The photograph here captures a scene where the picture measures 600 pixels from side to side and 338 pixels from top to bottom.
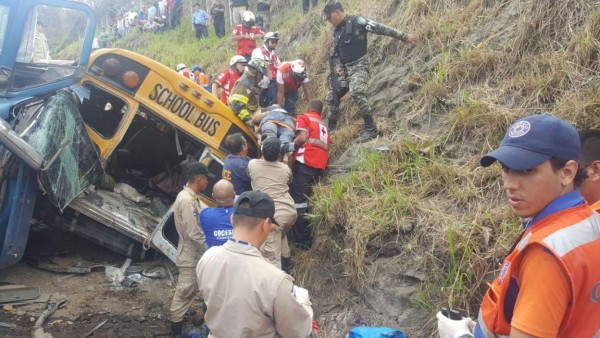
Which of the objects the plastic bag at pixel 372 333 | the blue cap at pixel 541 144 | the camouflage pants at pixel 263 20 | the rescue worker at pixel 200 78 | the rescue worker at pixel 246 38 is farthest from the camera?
the camouflage pants at pixel 263 20

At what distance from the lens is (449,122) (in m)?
4.84

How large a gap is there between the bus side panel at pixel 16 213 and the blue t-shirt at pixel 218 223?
1.58 metres

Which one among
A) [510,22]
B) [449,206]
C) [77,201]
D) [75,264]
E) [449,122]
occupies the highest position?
[510,22]

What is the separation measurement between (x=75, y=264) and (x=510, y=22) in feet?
17.5

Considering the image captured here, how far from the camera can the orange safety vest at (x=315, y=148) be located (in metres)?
5.39

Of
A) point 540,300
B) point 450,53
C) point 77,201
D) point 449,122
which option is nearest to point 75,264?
point 77,201

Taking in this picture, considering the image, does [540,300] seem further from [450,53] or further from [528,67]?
[450,53]

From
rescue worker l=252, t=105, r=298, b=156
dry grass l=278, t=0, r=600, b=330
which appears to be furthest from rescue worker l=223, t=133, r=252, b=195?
dry grass l=278, t=0, r=600, b=330

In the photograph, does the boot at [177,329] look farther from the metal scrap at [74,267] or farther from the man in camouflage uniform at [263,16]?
the man in camouflage uniform at [263,16]

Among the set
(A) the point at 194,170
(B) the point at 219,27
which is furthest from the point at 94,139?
(B) the point at 219,27

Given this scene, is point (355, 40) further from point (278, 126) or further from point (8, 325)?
point (8, 325)

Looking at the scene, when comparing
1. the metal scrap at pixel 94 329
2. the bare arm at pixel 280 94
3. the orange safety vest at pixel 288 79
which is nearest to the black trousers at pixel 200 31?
the orange safety vest at pixel 288 79

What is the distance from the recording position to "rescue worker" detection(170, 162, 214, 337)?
433cm

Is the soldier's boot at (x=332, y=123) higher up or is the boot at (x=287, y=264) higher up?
the soldier's boot at (x=332, y=123)
